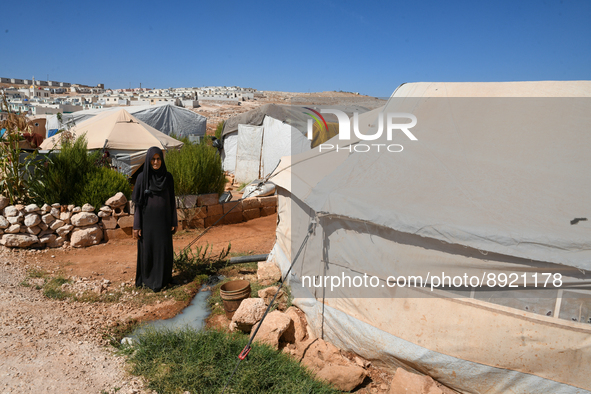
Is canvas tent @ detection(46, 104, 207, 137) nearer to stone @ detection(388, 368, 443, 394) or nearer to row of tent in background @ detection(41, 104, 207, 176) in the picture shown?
row of tent in background @ detection(41, 104, 207, 176)

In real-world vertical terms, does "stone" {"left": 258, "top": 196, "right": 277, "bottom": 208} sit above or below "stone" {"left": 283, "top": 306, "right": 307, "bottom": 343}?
Result: above

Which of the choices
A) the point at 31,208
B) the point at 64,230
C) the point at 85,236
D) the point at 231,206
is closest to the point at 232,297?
the point at 85,236

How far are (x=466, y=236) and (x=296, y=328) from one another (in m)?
1.94

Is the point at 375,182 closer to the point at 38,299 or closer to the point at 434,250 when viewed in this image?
the point at 434,250

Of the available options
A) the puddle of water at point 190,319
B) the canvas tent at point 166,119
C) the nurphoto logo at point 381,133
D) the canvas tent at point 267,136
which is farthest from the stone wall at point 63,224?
the canvas tent at point 166,119

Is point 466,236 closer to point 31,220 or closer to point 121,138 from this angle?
point 31,220

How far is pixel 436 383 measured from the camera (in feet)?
10.4

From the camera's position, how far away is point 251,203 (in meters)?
8.74

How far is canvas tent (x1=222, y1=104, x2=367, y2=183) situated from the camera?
11234 mm

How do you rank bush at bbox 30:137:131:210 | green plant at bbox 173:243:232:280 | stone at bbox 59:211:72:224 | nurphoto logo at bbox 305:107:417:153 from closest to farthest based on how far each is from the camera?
nurphoto logo at bbox 305:107:417:153 < green plant at bbox 173:243:232:280 < stone at bbox 59:211:72:224 < bush at bbox 30:137:131:210

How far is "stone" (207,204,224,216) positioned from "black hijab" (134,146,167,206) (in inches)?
131

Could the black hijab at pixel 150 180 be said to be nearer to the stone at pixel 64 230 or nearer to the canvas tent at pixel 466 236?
the canvas tent at pixel 466 236

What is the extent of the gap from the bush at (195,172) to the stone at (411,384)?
19.3ft

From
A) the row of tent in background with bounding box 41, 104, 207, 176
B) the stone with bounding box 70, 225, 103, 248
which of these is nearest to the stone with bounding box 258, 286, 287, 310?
the stone with bounding box 70, 225, 103, 248
